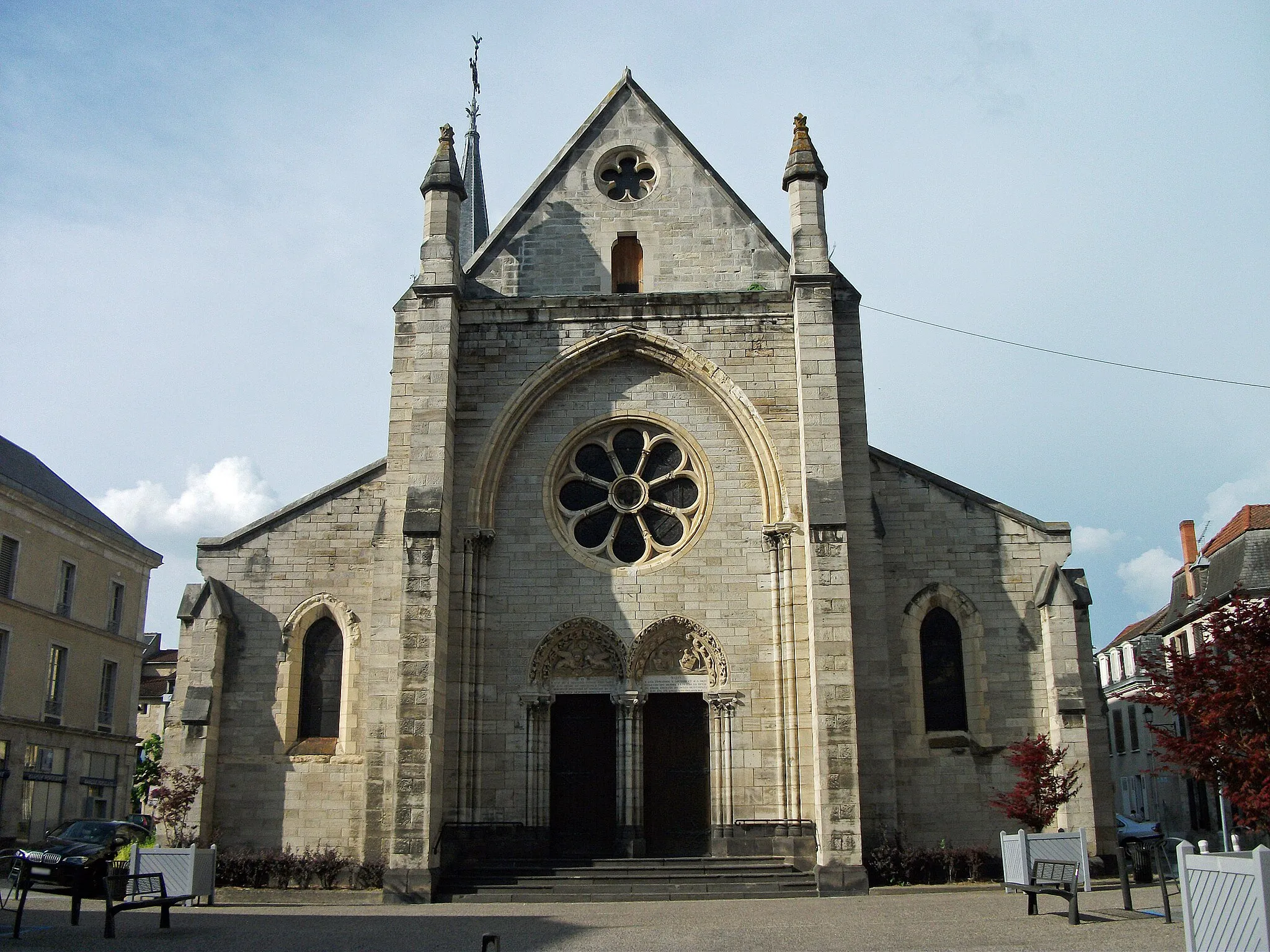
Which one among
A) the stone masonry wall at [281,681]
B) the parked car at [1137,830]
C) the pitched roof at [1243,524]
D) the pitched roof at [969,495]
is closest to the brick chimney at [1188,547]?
the pitched roof at [1243,524]

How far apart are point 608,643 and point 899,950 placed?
8725 mm

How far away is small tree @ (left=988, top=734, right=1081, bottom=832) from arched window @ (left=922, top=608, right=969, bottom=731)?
198cm

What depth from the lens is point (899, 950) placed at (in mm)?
10469

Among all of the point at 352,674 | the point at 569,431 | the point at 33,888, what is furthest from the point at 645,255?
the point at 33,888

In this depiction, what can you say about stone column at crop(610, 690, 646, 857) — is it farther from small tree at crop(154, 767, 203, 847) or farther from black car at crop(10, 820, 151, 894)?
black car at crop(10, 820, 151, 894)

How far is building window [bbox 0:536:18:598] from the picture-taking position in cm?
2723

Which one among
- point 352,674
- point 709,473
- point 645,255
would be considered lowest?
point 352,674

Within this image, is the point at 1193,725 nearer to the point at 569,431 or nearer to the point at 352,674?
the point at 569,431

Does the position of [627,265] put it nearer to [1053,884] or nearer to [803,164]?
[803,164]

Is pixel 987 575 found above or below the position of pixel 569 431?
below

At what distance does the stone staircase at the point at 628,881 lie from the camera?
16.2 m

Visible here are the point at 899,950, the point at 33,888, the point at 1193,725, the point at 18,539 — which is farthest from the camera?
the point at 18,539

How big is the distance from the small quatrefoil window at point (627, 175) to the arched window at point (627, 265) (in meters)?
0.84

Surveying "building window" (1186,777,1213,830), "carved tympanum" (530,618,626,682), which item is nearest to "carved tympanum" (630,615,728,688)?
"carved tympanum" (530,618,626,682)
